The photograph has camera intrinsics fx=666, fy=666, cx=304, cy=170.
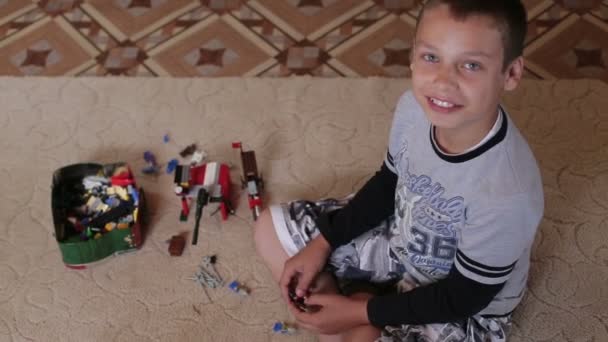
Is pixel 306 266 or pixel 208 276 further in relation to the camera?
pixel 208 276

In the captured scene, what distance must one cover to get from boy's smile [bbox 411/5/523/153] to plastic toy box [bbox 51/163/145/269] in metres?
0.66

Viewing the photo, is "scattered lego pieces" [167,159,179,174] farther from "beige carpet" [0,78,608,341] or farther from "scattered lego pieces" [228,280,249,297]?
"scattered lego pieces" [228,280,249,297]

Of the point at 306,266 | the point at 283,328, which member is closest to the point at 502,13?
the point at 306,266

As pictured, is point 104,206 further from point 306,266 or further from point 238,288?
point 306,266

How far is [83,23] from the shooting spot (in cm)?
177

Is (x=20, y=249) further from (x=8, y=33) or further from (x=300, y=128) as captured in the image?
(x=8, y=33)

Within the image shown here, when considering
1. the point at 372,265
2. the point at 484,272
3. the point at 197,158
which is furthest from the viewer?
the point at 197,158

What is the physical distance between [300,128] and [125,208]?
42cm

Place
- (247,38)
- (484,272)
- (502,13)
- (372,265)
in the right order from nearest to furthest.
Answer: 1. (502,13)
2. (484,272)
3. (372,265)
4. (247,38)

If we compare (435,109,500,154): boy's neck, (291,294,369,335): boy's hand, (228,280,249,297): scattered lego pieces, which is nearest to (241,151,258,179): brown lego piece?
(228,280,249,297): scattered lego pieces

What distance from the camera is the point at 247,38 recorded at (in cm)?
171

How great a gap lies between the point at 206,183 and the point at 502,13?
72cm

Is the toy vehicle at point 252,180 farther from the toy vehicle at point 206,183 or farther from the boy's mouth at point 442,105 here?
the boy's mouth at point 442,105

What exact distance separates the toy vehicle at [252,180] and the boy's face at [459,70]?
1.75ft
